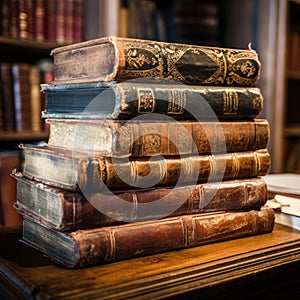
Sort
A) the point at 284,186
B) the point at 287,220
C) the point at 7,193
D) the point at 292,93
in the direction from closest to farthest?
the point at 287,220, the point at 284,186, the point at 7,193, the point at 292,93

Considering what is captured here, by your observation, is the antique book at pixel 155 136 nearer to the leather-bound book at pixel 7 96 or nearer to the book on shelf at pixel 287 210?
the book on shelf at pixel 287 210

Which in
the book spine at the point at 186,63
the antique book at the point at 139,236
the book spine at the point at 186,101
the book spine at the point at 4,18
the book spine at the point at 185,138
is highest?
the book spine at the point at 4,18

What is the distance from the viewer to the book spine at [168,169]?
2.10 feet

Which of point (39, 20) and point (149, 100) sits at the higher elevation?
point (39, 20)

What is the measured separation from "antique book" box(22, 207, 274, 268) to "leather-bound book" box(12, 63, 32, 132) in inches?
35.2

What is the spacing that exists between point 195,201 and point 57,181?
22 centimetres

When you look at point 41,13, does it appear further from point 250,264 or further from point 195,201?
point 250,264

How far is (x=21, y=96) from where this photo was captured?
159 centimetres

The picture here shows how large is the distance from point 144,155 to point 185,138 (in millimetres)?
84

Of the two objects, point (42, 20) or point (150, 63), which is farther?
point (42, 20)

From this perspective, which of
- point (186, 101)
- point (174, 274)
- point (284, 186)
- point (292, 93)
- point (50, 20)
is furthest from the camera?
point (292, 93)

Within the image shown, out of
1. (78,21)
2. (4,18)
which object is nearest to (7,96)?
(4,18)

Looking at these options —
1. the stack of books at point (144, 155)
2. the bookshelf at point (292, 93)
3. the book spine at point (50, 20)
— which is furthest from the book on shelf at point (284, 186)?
Answer: the bookshelf at point (292, 93)

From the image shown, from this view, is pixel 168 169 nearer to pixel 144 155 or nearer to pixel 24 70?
pixel 144 155
